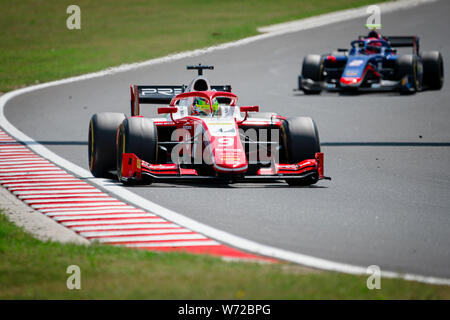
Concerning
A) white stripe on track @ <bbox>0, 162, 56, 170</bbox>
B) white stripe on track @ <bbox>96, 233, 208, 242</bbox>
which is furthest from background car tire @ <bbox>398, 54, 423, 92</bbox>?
white stripe on track @ <bbox>96, 233, 208, 242</bbox>

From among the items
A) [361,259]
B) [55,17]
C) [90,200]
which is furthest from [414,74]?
[55,17]

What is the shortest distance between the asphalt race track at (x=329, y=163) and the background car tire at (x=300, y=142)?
475mm

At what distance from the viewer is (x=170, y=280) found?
Answer: 730 cm

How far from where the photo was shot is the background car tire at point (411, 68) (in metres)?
25.5

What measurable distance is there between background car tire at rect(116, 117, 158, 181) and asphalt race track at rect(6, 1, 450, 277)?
1.54 ft

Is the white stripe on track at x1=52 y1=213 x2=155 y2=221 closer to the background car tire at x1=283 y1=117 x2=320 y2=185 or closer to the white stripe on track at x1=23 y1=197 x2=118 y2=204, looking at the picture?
the white stripe on track at x1=23 y1=197 x2=118 y2=204

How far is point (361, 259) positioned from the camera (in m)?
8.09

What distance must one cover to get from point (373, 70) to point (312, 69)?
70.9 inches

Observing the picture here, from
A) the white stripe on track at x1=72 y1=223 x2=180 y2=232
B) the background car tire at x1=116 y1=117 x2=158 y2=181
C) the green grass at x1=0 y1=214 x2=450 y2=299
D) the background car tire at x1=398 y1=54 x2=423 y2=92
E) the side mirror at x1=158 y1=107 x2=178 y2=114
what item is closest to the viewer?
the green grass at x1=0 y1=214 x2=450 y2=299

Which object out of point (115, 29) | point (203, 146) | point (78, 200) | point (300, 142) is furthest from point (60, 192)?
point (115, 29)

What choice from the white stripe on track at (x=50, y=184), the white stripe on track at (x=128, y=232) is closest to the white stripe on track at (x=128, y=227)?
the white stripe on track at (x=128, y=232)

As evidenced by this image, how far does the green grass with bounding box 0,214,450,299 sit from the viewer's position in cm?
693

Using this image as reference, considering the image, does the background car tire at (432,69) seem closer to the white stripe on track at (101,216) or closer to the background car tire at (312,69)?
the background car tire at (312,69)

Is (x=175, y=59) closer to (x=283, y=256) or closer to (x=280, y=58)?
(x=280, y=58)
